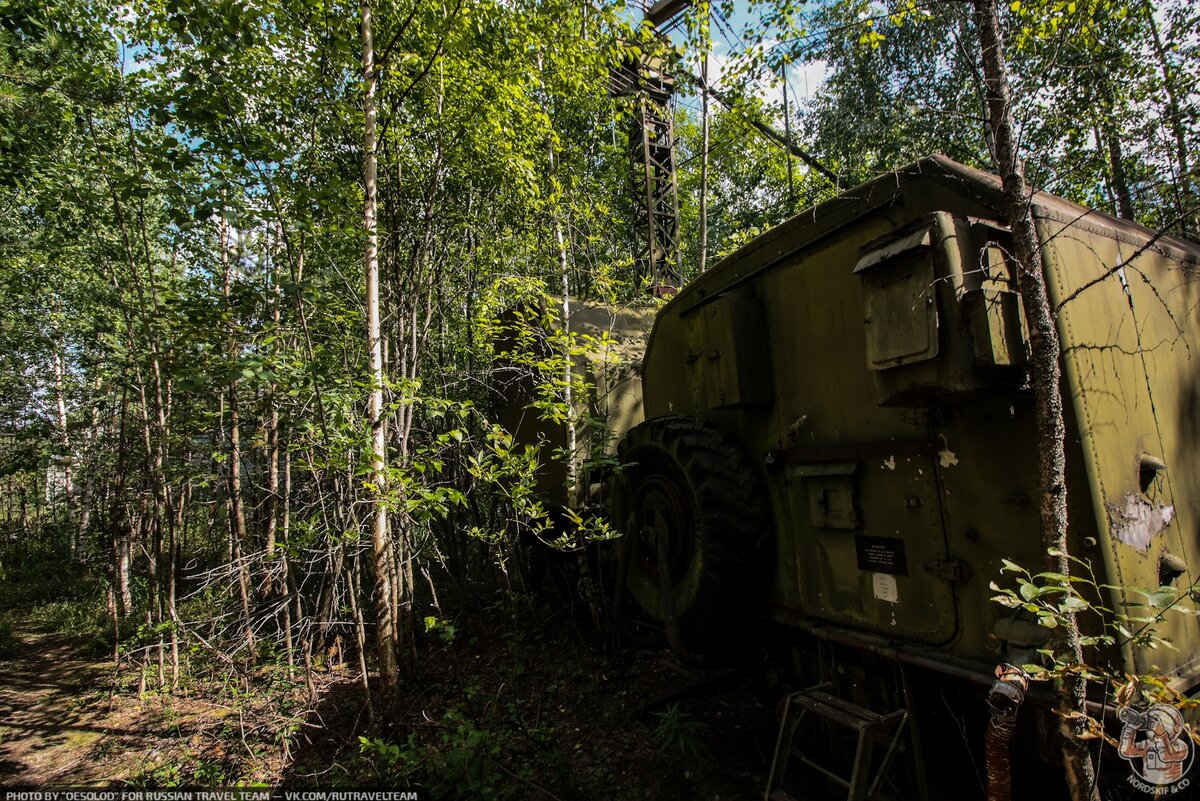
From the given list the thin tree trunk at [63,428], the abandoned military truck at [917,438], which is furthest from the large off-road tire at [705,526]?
the thin tree trunk at [63,428]

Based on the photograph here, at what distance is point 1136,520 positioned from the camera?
2.18 meters

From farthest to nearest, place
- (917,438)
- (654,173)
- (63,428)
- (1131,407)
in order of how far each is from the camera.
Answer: (63,428), (654,173), (917,438), (1131,407)

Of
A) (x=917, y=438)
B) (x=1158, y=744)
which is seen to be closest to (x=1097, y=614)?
(x=1158, y=744)

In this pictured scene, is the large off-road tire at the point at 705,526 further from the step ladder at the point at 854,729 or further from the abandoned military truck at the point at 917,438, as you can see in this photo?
the step ladder at the point at 854,729

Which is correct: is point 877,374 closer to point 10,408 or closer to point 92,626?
point 92,626

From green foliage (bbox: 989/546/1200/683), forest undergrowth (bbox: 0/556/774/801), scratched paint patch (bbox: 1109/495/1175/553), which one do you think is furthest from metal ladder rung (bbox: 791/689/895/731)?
scratched paint patch (bbox: 1109/495/1175/553)

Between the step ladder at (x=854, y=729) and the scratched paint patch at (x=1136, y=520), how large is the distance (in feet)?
3.93

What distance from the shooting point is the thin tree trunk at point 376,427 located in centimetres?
384

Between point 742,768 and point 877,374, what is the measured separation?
→ 9.13ft

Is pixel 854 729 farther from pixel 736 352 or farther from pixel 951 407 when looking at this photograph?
pixel 736 352

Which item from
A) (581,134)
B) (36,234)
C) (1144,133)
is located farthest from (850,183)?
(36,234)

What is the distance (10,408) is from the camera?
45.7 ft

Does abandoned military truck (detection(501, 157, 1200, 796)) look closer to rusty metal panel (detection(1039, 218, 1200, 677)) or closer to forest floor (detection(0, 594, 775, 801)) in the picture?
rusty metal panel (detection(1039, 218, 1200, 677))

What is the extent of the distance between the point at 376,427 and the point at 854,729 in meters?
3.36
